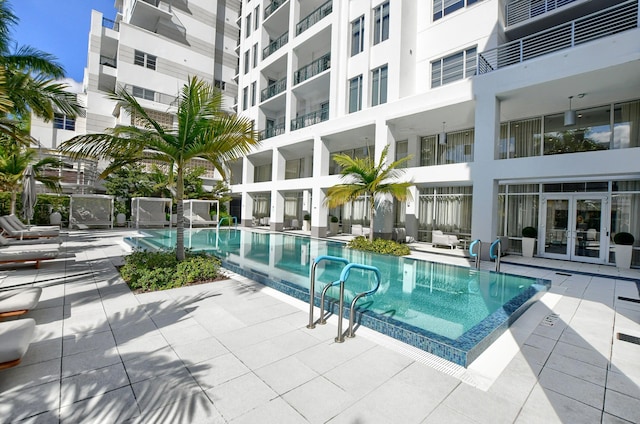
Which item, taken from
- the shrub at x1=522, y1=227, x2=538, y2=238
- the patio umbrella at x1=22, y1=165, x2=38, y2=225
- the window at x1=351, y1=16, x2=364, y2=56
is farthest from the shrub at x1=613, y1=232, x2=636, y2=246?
the patio umbrella at x1=22, y1=165, x2=38, y2=225

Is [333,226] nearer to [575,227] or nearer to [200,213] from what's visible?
[200,213]

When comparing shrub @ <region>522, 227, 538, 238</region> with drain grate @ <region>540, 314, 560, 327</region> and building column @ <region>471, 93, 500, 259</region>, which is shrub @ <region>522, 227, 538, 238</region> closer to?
building column @ <region>471, 93, 500, 259</region>

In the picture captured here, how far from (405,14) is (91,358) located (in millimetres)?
17935

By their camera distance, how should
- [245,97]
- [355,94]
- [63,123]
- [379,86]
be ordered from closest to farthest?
[379,86]
[355,94]
[63,123]
[245,97]

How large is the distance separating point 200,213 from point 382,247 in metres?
17.0

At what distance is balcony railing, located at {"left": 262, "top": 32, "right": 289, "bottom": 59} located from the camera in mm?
22216

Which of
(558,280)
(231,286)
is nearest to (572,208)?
(558,280)

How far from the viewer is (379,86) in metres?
15.8

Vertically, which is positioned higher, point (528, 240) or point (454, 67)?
point (454, 67)

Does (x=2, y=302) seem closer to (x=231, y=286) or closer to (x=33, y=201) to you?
(x=231, y=286)

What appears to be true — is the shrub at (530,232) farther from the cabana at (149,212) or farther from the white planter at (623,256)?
the cabana at (149,212)

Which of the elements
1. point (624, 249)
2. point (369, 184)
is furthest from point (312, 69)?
point (624, 249)

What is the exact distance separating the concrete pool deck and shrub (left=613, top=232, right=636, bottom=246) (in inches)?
257

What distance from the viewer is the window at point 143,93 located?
998 inches
